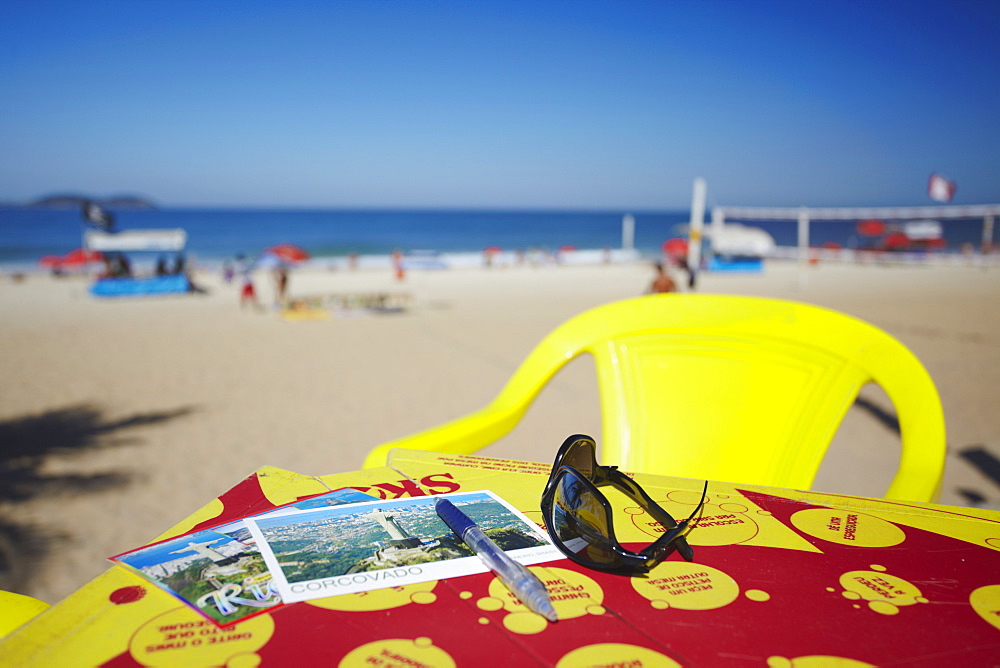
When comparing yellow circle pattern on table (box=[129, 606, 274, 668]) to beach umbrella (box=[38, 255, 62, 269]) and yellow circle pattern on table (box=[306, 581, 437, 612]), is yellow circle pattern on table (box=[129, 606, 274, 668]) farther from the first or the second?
beach umbrella (box=[38, 255, 62, 269])

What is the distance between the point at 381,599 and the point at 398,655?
13 centimetres

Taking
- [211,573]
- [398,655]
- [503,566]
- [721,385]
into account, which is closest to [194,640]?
[211,573]

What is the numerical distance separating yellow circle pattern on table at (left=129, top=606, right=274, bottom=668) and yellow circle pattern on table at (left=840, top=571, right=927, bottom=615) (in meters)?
0.83

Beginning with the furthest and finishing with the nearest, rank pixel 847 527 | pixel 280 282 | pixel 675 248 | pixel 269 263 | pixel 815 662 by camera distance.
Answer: pixel 675 248
pixel 269 263
pixel 280 282
pixel 847 527
pixel 815 662

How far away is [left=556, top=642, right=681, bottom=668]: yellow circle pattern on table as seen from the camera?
75 centimetres

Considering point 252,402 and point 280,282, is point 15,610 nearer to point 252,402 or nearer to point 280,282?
point 252,402

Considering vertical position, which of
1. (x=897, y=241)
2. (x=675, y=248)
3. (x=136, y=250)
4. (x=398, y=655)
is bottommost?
(x=398, y=655)

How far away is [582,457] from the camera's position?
1.20 meters

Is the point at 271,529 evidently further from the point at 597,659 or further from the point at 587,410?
the point at 587,410

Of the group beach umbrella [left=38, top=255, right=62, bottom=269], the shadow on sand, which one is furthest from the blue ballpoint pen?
beach umbrella [left=38, top=255, right=62, bottom=269]

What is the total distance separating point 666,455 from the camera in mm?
2189

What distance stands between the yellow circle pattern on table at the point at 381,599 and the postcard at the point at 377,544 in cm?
1

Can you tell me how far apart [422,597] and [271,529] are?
1.11 ft

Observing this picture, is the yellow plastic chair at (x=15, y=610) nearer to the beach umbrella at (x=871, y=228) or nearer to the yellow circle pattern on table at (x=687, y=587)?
the yellow circle pattern on table at (x=687, y=587)
